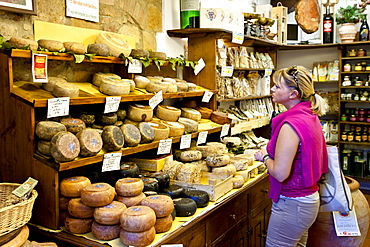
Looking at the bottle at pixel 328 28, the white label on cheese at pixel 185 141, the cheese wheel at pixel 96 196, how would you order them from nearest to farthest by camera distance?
the cheese wheel at pixel 96 196 → the white label on cheese at pixel 185 141 → the bottle at pixel 328 28

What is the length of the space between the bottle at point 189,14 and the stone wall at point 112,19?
218mm

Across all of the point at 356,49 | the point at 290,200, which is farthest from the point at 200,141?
the point at 356,49

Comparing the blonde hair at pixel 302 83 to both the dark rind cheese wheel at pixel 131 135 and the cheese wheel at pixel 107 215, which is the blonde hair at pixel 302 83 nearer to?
the dark rind cheese wheel at pixel 131 135

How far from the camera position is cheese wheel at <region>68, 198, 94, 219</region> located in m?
2.02

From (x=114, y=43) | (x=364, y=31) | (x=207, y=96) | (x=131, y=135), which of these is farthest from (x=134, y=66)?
(x=364, y=31)

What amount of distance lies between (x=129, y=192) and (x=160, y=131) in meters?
0.71

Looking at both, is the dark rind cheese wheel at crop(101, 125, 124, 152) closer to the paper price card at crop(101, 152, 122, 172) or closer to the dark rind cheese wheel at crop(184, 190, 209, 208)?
the paper price card at crop(101, 152, 122, 172)

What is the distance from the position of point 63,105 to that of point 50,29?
668 millimetres

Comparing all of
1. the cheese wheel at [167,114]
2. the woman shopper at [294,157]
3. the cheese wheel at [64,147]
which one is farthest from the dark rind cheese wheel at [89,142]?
the woman shopper at [294,157]

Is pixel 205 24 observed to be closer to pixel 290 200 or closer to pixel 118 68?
pixel 118 68

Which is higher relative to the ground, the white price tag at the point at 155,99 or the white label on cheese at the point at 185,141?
the white price tag at the point at 155,99

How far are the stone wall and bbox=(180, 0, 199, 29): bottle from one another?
22 cm

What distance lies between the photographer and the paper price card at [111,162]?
2.24m

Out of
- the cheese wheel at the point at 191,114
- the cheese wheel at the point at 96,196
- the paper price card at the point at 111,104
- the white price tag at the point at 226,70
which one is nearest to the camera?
the cheese wheel at the point at 96,196
